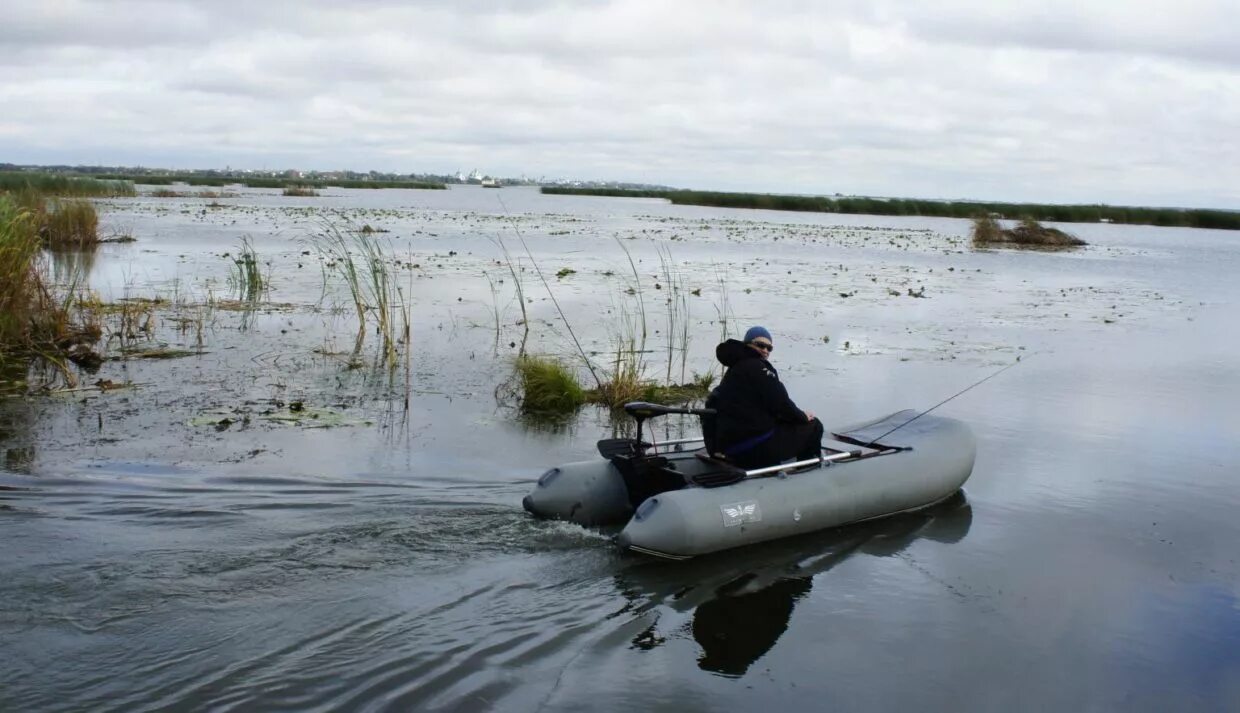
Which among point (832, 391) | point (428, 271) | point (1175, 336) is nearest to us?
point (832, 391)

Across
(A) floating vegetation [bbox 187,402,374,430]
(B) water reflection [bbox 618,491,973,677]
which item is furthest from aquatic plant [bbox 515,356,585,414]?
(B) water reflection [bbox 618,491,973,677]

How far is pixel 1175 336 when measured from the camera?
17875 millimetres

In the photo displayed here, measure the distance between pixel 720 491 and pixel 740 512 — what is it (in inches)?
7.7

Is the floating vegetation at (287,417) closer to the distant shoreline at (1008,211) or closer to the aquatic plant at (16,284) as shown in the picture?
the aquatic plant at (16,284)

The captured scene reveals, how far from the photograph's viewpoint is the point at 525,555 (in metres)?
6.84

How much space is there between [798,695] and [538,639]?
1.40m

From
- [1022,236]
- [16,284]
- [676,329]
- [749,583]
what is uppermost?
[1022,236]

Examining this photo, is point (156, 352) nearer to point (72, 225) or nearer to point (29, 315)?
point (29, 315)

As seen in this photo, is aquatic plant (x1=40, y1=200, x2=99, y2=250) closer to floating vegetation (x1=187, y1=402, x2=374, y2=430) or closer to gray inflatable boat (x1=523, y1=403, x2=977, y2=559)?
floating vegetation (x1=187, y1=402, x2=374, y2=430)

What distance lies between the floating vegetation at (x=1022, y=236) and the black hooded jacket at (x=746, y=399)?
112 feet

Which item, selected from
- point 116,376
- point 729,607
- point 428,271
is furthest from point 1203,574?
point 428,271

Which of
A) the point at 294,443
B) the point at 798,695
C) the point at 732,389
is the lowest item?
the point at 798,695

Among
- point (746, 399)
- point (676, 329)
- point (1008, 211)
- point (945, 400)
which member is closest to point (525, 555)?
point (746, 399)

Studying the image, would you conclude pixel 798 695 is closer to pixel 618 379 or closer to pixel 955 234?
pixel 618 379
